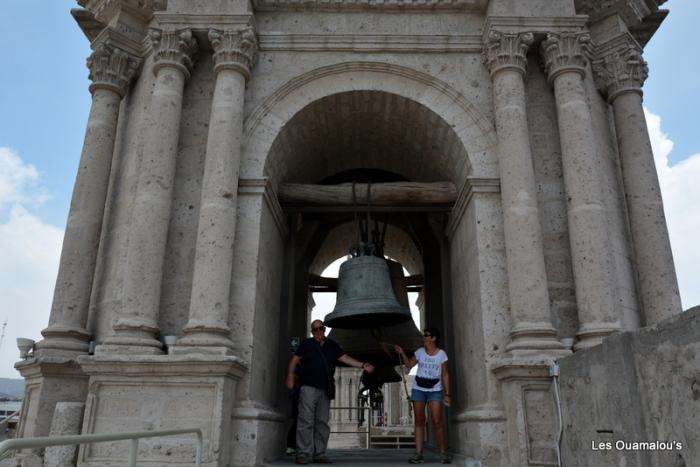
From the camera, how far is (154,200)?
666 centimetres

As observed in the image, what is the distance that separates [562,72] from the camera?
7242 mm

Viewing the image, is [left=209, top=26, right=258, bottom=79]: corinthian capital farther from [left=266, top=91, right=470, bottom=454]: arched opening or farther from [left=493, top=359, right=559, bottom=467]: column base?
[left=493, top=359, right=559, bottom=467]: column base

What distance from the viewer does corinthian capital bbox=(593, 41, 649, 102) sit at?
25.7 feet

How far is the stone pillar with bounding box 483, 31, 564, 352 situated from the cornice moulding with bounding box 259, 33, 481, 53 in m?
0.43

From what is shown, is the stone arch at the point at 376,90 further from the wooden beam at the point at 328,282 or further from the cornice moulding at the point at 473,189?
the wooden beam at the point at 328,282

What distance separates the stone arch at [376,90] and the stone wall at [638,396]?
10.4 feet

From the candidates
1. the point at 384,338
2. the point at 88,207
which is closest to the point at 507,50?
the point at 384,338

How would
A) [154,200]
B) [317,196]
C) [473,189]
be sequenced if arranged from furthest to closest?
[317,196] < [473,189] < [154,200]

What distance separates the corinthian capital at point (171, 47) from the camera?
7262mm

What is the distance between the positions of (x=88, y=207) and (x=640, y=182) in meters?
7.37

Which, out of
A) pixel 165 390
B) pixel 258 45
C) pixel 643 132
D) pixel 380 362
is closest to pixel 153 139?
pixel 258 45

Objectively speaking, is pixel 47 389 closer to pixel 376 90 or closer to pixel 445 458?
pixel 445 458

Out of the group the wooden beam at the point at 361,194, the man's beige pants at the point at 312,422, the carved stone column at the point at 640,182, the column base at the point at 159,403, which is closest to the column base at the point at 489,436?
the man's beige pants at the point at 312,422

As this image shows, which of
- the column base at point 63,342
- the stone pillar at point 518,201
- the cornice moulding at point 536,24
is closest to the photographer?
the stone pillar at point 518,201
